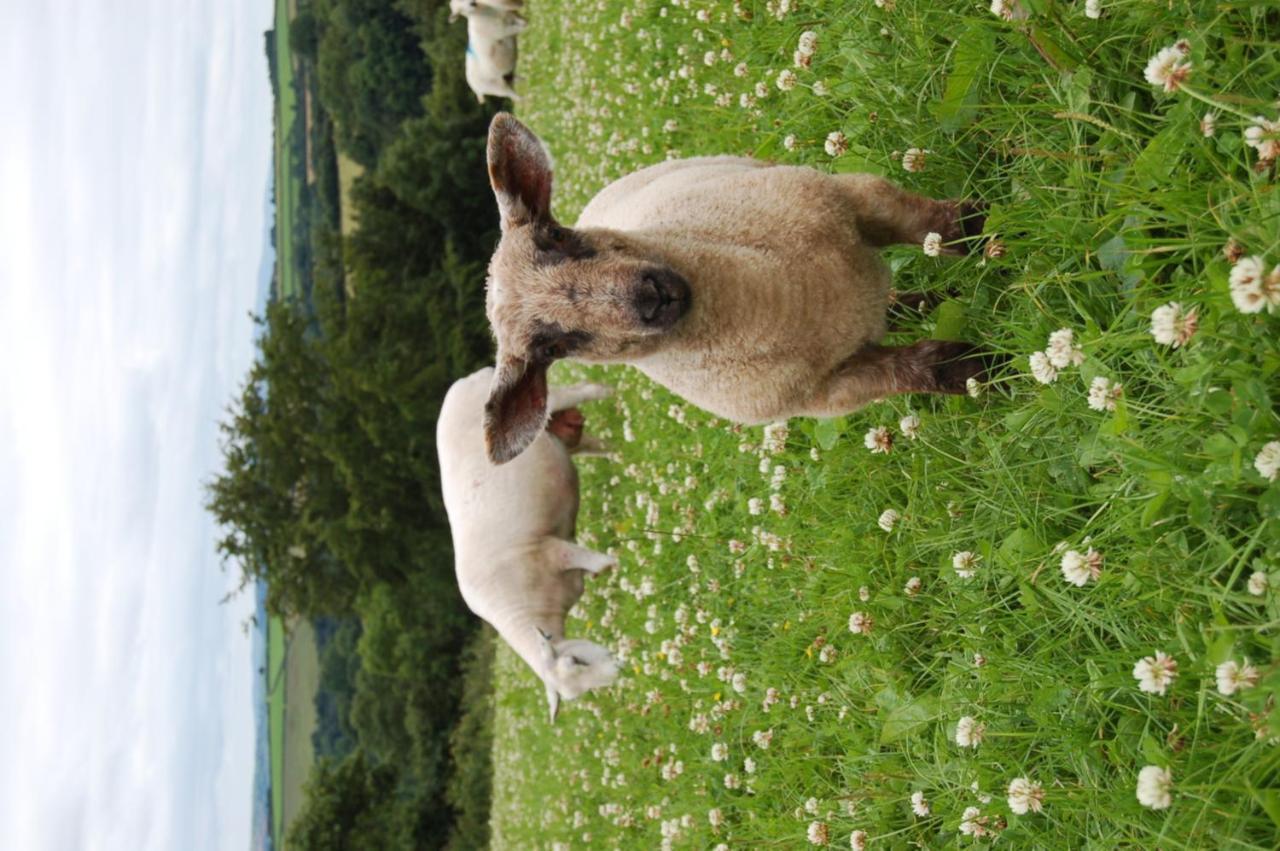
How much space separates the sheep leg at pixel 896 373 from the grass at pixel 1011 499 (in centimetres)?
11

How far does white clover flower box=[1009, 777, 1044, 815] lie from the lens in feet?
9.48

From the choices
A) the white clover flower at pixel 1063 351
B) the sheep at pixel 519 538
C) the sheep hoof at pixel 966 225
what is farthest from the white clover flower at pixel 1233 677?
the sheep at pixel 519 538

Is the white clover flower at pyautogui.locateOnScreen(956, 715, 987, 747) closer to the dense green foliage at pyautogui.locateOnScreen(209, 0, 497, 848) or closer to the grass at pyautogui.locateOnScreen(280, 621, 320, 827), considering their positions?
the dense green foliage at pyautogui.locateOnScreen(209, 0, 497, 848)

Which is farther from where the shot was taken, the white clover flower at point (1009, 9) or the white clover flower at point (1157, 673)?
the white clover flower at point (1009, 9)

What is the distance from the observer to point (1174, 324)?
2.38m

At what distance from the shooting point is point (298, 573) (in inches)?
809

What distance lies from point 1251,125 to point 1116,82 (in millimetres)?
818

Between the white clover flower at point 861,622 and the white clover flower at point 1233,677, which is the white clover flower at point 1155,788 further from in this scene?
the white clover flower at point 861,622

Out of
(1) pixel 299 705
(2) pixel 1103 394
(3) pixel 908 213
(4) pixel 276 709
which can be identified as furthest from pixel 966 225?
(1) pixel 299 705

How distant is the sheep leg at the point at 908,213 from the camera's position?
435 cm

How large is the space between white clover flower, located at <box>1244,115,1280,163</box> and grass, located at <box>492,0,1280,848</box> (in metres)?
0.10

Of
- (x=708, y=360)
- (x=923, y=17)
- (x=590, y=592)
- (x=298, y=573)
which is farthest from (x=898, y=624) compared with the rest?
(x=298, y=573)

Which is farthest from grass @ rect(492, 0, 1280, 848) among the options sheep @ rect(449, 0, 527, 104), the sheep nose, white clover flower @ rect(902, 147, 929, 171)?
sheep @ rect(449, 0, 527, 104)

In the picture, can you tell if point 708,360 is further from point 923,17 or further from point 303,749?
point 303,749
